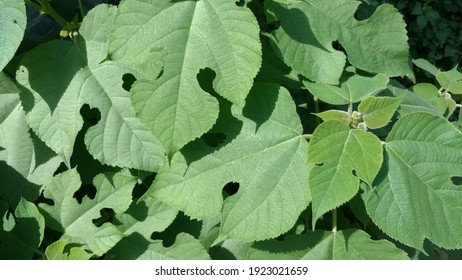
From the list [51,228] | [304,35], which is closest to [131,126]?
[51,228]

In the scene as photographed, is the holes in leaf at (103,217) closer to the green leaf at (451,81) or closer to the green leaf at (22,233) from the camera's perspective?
→ the green leaf at (22,233)

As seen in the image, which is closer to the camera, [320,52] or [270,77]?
[320,52]

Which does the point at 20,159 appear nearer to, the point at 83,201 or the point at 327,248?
the point at 83,201

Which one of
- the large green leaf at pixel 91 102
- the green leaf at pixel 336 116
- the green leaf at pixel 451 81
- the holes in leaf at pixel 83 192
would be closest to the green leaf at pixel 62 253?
the large green leaf at pixel 91 102

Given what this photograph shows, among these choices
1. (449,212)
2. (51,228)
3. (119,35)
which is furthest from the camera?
(51,228)

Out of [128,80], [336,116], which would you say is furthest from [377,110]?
[128,80]

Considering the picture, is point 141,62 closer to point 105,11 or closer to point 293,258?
point 105,11
